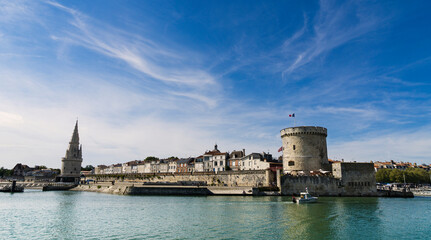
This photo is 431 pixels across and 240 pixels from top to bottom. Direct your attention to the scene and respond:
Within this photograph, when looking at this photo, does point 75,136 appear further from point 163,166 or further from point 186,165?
point 186,165

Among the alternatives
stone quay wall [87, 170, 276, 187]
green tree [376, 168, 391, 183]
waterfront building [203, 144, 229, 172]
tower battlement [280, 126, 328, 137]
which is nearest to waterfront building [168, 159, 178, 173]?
waterfront building [203, 144, 229, 172]

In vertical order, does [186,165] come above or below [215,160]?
below

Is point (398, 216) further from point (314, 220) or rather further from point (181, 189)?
point (181, 189)

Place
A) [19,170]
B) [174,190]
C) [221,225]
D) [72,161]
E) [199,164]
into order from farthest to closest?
[19,170] → [72,161] → [199,164] → [174,190] → [221,225]

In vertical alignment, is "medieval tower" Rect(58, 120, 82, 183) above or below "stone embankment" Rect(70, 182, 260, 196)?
above

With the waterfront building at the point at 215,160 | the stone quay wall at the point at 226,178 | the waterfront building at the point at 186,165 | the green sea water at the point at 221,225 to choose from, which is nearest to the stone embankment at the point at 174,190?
the stone quay wall at the point at 226,178

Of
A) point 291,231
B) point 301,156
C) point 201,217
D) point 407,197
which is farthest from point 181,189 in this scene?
point 407,197

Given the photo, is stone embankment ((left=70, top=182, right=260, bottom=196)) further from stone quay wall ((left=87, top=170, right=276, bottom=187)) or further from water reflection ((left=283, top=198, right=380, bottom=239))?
water reflection ((left=283, top=198, right=380, bottom=239))

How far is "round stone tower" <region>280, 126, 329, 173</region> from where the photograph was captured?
50.1m

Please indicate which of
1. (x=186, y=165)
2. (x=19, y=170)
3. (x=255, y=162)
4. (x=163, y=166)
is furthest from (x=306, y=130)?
(x=19, y=170)

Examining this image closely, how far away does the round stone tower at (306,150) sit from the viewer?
164ft

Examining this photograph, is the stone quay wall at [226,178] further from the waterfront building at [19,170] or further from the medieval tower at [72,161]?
the waterfront building at [19,170]

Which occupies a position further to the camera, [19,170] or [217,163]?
[19,170]

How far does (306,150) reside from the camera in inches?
1977
